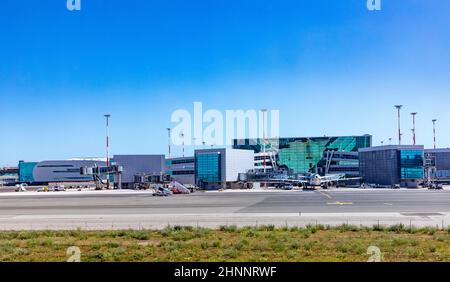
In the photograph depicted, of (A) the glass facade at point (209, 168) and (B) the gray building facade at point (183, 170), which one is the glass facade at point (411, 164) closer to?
(A) the glass facade at point (209, 168)

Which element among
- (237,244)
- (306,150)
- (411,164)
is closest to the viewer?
(237,244)

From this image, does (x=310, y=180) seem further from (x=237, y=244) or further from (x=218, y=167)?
(x=237, y=244)

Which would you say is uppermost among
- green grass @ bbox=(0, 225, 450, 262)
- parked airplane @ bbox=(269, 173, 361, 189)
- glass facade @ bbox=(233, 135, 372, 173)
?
glass facade @ bbox=(233, 135, 372, 173)

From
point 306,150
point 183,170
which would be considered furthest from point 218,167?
point 306,150

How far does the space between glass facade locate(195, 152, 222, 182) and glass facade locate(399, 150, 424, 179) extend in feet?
167

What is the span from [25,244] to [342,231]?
1764 cm

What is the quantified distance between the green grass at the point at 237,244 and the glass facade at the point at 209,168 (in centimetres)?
8869

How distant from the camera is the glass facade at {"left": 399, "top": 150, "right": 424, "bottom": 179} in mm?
120188

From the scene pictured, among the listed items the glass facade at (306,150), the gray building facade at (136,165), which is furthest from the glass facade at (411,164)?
the gray building facade at (136,165)

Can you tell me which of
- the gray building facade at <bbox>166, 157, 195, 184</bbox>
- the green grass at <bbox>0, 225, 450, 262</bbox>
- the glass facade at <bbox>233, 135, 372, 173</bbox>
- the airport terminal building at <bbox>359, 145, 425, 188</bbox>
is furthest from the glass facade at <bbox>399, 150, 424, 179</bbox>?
the green grass at <bbox>0, 225, 450, 262</bbox>

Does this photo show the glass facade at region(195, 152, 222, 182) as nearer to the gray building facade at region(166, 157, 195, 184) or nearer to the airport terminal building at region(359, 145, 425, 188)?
the gray building facade at region(166, 157, 195, 184)

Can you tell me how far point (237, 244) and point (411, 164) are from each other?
369ft

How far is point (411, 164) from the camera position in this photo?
396 feet
